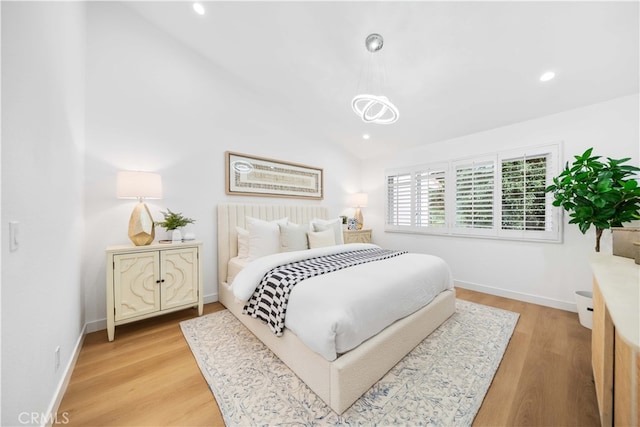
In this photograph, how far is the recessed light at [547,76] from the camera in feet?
7.83

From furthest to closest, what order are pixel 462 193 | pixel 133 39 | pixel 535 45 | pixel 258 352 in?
1. pixel 462 193
2. pixel 133 39
3. pixel 535 45
4. pixel 258 352

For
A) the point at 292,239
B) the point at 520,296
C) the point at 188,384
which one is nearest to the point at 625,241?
the point at 520,296

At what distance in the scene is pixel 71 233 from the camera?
5.87ft

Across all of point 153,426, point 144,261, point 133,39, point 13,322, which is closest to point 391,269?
point 153,426

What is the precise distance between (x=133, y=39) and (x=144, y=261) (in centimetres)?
241

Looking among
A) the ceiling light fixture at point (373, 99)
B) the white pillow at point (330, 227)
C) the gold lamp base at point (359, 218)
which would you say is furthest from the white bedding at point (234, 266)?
the gold lamp base at point (359, 218)

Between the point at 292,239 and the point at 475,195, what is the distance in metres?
2.76

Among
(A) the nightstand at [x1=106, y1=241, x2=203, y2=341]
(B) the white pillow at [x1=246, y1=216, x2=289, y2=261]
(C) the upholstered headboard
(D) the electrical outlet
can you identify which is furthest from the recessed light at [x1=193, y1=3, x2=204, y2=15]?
(D) the electrical outlet

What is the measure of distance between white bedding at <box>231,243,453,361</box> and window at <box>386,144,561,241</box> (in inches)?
66.5

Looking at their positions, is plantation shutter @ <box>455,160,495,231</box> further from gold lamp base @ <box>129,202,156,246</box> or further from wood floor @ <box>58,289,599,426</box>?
gold lamp base @ <box>129,202,156,246</box>

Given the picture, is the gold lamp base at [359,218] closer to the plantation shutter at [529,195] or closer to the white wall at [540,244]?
the white wall at [540,244]

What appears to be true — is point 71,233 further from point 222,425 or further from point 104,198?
point 222,425

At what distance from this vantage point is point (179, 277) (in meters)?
2.46

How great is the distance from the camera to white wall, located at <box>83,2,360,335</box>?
2.35 meters
